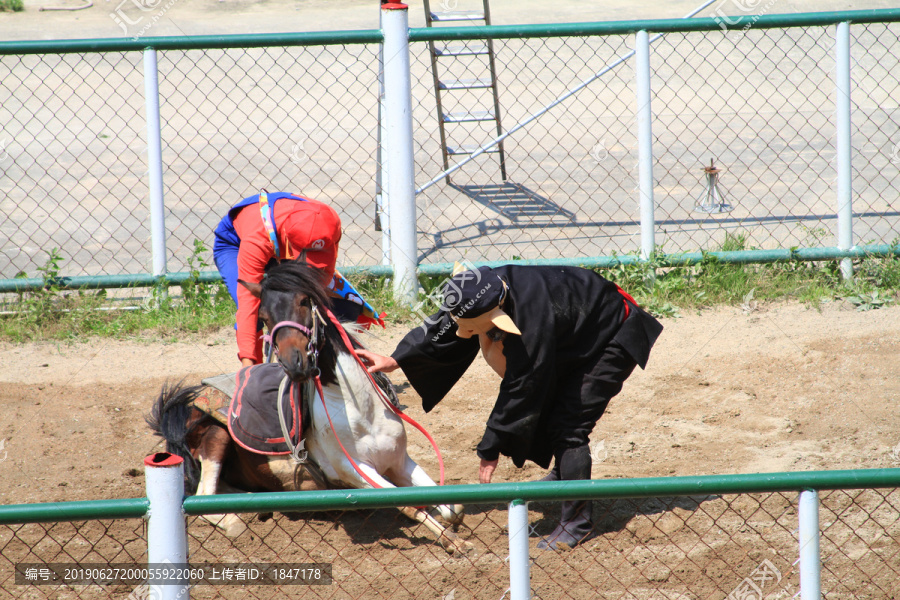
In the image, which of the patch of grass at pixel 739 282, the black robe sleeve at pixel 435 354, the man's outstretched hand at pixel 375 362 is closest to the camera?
the man's outstretched hand at pixel 375 362

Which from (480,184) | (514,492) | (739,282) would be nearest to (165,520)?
(514,492)

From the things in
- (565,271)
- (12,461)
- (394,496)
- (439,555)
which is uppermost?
(565,271)

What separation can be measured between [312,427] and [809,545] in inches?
81.0

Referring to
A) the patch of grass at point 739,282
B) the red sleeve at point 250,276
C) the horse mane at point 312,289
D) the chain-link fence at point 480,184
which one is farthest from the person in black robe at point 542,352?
the chain-link fence at point 480,184

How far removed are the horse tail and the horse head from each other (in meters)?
0.77

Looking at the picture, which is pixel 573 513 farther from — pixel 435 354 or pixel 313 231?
pixel 313 231

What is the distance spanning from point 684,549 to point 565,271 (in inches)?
48.9

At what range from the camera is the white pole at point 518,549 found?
7.19ft

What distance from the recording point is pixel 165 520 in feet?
6.95

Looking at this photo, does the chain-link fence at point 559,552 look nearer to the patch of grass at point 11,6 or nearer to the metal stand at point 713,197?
the metal stand at point 713,197

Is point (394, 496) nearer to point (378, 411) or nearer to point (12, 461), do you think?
point (378, 411)

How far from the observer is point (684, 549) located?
334 cm

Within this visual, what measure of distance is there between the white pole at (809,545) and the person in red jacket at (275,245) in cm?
238

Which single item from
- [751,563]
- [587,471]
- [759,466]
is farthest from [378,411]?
[759,466]
